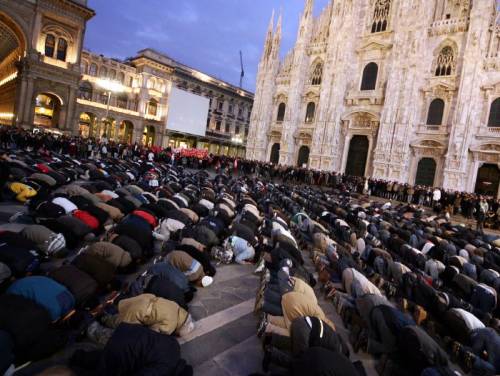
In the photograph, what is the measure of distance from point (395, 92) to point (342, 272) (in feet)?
78.3

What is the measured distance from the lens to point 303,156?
32.8m

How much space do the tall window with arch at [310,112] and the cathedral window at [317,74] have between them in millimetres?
2114

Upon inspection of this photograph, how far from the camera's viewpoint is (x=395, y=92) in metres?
25.6

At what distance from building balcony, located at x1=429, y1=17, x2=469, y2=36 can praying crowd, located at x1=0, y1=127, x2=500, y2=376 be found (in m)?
20.8

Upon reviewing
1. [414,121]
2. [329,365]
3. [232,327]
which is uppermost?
[414,121]

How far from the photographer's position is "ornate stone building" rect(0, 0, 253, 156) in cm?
2758

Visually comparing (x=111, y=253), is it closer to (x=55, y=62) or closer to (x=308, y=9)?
(x=55, y=62)

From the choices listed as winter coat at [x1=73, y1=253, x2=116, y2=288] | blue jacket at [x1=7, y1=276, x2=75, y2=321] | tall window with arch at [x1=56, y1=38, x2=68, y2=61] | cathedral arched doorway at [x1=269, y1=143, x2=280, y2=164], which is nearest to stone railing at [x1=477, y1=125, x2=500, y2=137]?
cathedral arched doorway at [x1=269, y1=143, x2=280, y2=164]

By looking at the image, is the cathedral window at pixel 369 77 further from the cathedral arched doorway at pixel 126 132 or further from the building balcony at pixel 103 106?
the cathedral arched doorway at pixel 126 132

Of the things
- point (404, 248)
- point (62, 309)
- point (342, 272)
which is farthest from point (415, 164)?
point (62, 309)

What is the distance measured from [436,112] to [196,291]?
85.4 ft

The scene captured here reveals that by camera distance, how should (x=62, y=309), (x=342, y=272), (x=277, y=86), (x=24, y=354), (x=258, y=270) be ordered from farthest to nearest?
1. (x=277, y=86)
2. (x=258, y=270)
3. (x=342, y=272)
4. (x=62, y=309)
5. (x=24, y=354)

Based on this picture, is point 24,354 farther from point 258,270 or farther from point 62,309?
point 258,270

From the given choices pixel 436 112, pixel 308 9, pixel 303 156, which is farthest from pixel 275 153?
pixel 436 112
